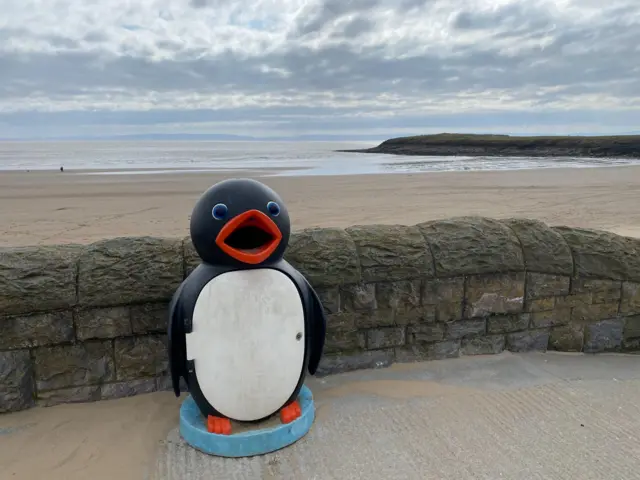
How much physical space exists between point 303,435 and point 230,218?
1.40 metres

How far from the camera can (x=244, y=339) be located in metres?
2.96

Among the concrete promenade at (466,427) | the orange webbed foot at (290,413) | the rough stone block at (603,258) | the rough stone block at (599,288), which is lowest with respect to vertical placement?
the concrete promenade at (466,427)

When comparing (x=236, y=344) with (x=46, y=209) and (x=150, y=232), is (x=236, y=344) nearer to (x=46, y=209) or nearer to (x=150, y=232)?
(x=150, y=232)

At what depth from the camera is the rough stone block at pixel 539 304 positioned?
425 cm

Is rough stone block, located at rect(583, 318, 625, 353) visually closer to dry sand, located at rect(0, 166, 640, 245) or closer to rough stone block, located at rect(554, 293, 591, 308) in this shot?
rough stone block, located at rect(554, 293, 591, 308)

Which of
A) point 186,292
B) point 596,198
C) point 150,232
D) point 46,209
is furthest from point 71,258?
point 596,198

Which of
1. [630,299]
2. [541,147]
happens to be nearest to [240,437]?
[630,299]

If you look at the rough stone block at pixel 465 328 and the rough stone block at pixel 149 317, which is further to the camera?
the rough stone block at pixel 465 328

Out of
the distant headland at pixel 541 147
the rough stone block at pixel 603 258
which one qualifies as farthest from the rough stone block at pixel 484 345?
the distant headland at pixel 541 147

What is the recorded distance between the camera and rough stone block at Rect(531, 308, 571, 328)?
4309 millimetres

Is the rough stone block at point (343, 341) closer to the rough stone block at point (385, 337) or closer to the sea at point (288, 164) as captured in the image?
the rough stone block at point (385, 337)

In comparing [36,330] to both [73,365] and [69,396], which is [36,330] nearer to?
[73,365]

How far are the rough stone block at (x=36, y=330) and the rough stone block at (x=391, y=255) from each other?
2.01 metres

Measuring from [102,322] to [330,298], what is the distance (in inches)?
60.6
